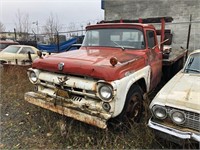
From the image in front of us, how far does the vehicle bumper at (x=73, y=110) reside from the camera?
10.0ft

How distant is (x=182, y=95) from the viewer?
9.67ft

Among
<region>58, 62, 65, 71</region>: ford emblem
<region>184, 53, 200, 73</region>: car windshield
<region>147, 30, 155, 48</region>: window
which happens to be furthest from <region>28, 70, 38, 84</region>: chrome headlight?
<region>184, 53, 200, 73</region>: car windshield

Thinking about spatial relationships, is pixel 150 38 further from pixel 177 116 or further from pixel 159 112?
pixel 177 116

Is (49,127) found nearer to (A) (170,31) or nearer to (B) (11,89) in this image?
(B) (11,89)

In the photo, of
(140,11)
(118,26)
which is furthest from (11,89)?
(140,11)

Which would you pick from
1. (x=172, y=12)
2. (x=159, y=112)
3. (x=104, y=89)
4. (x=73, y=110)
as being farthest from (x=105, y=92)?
(x=172, y=12)

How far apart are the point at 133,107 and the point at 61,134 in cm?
144

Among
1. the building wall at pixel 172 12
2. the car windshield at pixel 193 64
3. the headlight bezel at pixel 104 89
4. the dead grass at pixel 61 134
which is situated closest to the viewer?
the headlight bezel at pixel 104 89

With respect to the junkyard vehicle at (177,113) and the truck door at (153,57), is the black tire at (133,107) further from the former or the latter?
the truck door at (153,57)

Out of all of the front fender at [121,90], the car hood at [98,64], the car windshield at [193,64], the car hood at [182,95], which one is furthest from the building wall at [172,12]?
the front fender at [121,90]

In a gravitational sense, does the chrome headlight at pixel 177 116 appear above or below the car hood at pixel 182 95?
below

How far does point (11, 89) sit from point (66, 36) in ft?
47.0

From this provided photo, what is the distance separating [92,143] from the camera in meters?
3.36

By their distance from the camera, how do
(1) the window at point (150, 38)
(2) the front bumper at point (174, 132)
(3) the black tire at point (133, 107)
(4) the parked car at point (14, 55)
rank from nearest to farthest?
(2) the front bumper at point (174, 132) < (3) the black tire at point (133, 107) < (1) the window at point (150, 38) < (4) the parked car at point (14, 55)
